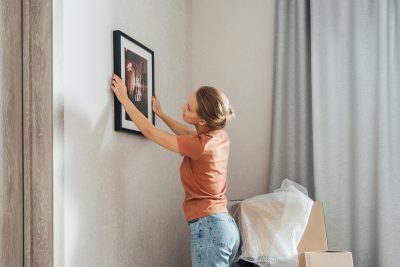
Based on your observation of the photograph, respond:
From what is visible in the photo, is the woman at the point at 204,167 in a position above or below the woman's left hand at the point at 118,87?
below

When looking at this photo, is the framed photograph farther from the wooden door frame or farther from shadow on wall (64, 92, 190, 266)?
the wooden door frame

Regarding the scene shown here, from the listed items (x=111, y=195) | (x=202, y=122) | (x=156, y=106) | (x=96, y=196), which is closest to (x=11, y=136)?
(x=96, y=196)

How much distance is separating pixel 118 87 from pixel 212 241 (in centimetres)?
80

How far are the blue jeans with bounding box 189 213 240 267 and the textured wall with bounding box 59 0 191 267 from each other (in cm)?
35

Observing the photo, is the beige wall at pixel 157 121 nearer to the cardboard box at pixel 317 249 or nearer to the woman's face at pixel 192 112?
the woman's face at pixel 192 112

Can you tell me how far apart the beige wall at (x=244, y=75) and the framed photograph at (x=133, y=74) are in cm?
87

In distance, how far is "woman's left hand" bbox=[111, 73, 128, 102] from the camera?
2037 mm

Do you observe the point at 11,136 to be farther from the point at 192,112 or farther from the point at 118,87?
the point at 192,112

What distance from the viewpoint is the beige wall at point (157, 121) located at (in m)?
1.75

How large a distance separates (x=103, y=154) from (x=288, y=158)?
1.42m

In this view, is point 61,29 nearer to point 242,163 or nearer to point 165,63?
point 165,63

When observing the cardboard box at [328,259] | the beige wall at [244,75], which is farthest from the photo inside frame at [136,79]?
the cardboard box at [328,259]

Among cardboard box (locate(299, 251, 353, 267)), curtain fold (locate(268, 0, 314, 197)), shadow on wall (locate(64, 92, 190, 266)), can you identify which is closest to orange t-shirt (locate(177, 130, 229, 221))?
shadow on wall (locate(64, 92, 190, 266))

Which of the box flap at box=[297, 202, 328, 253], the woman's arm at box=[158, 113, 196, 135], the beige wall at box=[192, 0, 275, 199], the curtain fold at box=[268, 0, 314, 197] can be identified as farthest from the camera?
the beige wall at box=[192, 0, 275, 199]
